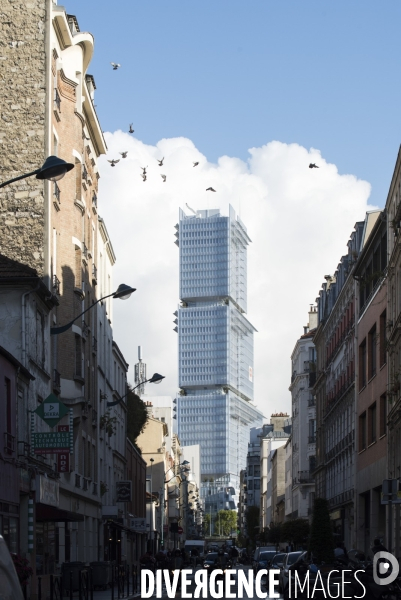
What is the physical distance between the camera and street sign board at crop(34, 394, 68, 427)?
29.7 metres

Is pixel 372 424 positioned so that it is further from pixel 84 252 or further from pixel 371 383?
pixel 84 252

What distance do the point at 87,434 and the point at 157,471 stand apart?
72842mm

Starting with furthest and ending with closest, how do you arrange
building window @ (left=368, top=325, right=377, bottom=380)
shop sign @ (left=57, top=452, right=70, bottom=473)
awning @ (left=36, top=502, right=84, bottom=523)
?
building window @ (left=368, top=325, right=377, bottom=380), shop sign @ (left=57, top=452, right=70, bottom=473), awning @ (left=36, top=502, right=84, bottom=523)

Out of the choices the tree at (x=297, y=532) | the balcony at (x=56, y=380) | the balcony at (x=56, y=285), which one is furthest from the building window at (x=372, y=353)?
the tree at (x=297, y=532)

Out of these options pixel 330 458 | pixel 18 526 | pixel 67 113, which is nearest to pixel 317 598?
pixel 18 526

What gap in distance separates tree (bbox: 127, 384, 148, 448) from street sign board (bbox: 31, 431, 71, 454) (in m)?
50.4

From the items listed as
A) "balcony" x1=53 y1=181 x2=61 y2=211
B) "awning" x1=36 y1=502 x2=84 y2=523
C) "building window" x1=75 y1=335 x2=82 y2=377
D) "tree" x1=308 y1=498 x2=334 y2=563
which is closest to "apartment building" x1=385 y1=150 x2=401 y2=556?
"tree" x1=308 y1=498 x2=334 y2=563

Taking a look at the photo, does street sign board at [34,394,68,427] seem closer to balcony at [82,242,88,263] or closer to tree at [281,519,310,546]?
balcony at [82,242,88,263]

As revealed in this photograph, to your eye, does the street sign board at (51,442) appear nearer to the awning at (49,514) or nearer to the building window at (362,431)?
the awning at (49,514)

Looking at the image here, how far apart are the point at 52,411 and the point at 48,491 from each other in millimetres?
5843

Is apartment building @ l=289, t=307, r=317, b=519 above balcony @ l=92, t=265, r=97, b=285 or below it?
below

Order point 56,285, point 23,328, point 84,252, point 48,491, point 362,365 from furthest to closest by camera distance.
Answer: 1. point 362,365
2. point 84,252
3. point 56,285
4. point 48,491
5. point 23,328

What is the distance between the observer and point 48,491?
34.8 meters

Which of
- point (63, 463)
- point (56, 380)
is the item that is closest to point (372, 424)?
point (56, 380)
